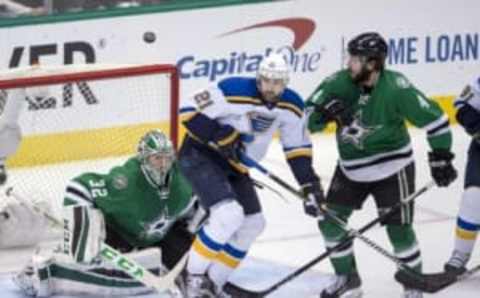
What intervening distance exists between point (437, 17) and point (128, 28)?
1.79 m

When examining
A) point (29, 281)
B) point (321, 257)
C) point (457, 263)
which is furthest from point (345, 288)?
point (29, 281)

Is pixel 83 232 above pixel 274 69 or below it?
below

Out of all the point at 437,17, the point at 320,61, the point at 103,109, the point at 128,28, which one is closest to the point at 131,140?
the point at 103,109

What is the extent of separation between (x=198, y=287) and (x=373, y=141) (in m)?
0.85

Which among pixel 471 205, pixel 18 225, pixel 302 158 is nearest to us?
pixel 302 158

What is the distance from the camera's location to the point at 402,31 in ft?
28.7

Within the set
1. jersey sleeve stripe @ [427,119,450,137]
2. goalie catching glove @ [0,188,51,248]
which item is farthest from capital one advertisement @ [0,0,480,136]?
jersey sleeve stripe @ [427,119,450,137]

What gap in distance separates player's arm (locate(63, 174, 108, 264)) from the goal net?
584 millimetres

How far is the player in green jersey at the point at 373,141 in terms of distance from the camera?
5809mm

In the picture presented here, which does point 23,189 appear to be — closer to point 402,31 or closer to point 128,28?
point 128,28

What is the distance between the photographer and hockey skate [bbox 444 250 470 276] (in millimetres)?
6168

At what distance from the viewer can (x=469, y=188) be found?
20.3 ft

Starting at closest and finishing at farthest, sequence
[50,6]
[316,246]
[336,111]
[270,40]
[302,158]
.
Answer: [336,111]
[302,158]
[316,246]
[50,6]
[270,40]

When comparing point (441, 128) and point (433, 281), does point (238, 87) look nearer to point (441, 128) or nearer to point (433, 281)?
point (441, 128)
